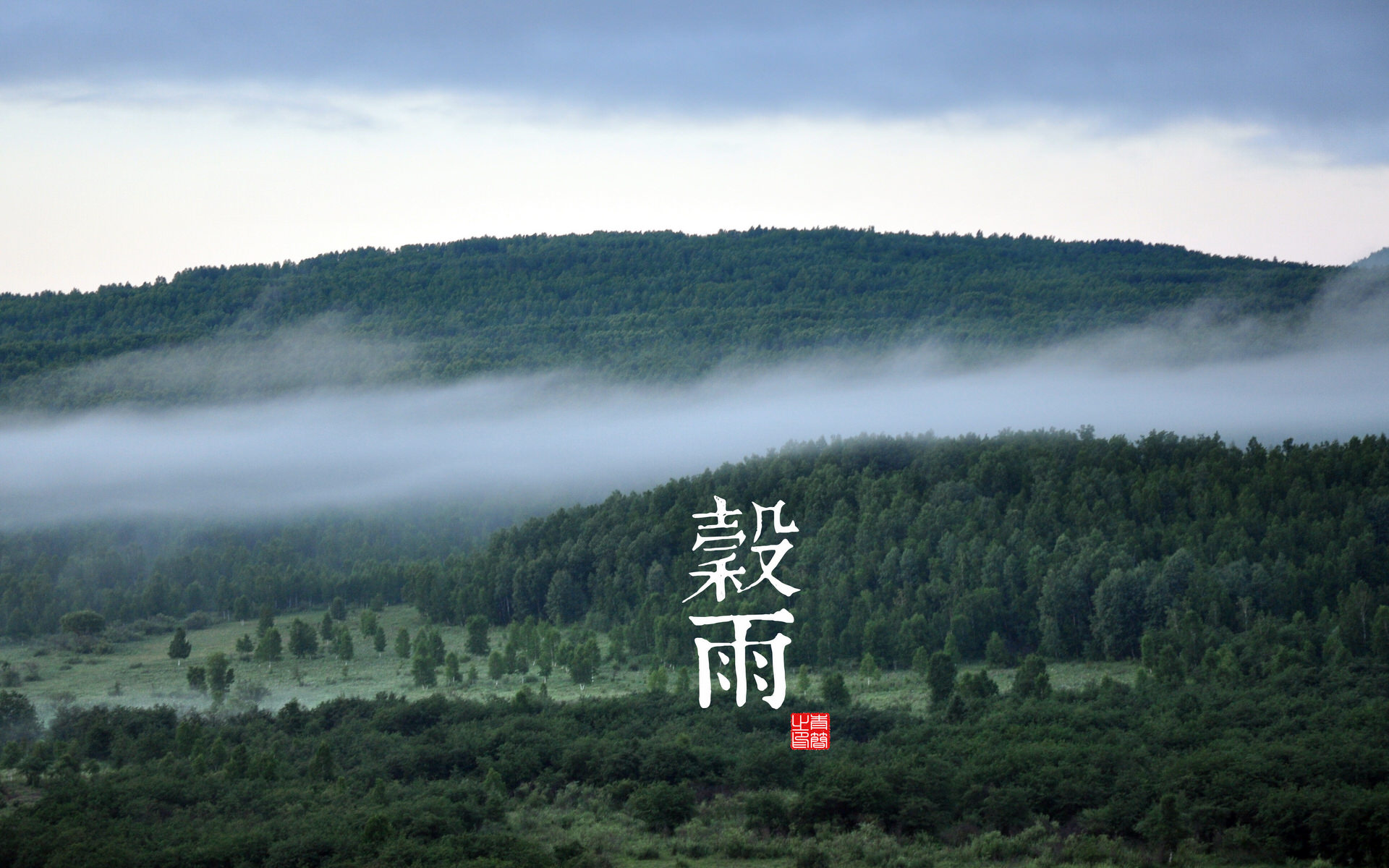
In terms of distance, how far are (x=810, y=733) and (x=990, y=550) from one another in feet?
120

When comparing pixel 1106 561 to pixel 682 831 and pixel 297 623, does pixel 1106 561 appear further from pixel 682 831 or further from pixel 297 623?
pixel 297 623

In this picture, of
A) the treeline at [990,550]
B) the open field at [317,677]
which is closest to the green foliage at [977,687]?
the open field at [317,677]

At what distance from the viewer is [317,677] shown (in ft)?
351

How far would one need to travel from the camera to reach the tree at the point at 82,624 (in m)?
131

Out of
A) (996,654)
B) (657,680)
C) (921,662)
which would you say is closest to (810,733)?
(657,680)

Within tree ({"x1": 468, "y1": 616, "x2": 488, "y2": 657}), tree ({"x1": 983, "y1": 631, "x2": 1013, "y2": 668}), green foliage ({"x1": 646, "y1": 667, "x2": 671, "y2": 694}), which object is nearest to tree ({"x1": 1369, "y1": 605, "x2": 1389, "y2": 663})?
tree ({"x1": 983, "y1": 631, "x2": 1013, "y2": 668})

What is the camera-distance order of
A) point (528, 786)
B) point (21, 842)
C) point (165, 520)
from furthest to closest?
point (165, 520), point (528, 786), point (21, 842)

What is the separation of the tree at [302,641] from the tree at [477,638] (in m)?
12.5

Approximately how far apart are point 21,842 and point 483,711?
29752mm

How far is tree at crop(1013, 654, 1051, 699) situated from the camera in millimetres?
81713

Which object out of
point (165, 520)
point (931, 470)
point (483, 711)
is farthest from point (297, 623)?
point (165, 520)

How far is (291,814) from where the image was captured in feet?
196

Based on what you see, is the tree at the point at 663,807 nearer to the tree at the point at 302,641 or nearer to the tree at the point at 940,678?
the tree at the point at 940,678

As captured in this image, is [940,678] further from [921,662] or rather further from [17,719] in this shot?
[17,719]
